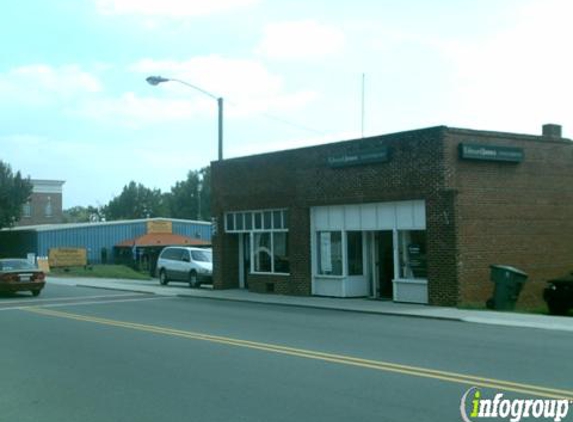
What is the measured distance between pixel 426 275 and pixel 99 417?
45.2 ft

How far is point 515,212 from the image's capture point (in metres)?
20.7

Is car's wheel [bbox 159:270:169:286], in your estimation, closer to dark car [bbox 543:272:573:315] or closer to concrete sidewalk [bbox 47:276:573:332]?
concrete sidewalk [bbox 47:276:573:332]

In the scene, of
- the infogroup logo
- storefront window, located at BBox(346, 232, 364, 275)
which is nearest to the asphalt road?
the infogroup logo

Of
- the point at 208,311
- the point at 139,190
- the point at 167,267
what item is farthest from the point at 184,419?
the point at 139,190

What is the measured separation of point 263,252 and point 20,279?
362 inches

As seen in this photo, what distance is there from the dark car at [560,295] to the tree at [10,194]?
50.4m

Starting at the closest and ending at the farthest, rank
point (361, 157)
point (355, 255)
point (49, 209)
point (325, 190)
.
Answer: point (361, 157) → point (355, 255) → point (325, 190) → point (49, 209)

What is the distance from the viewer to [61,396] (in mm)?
8453

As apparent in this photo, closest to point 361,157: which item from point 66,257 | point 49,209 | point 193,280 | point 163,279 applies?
point 193,280

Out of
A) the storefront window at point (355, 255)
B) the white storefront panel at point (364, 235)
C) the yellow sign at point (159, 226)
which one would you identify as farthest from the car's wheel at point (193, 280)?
the yellow sign at point (159, 226)

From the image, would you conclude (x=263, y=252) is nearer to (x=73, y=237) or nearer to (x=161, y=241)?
(x=161, y=241)

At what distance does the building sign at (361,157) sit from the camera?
20.8 m

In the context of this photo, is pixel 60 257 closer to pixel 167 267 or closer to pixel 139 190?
pixel 167 267

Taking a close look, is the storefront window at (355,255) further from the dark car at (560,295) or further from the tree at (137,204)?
the tree at (137,204)
